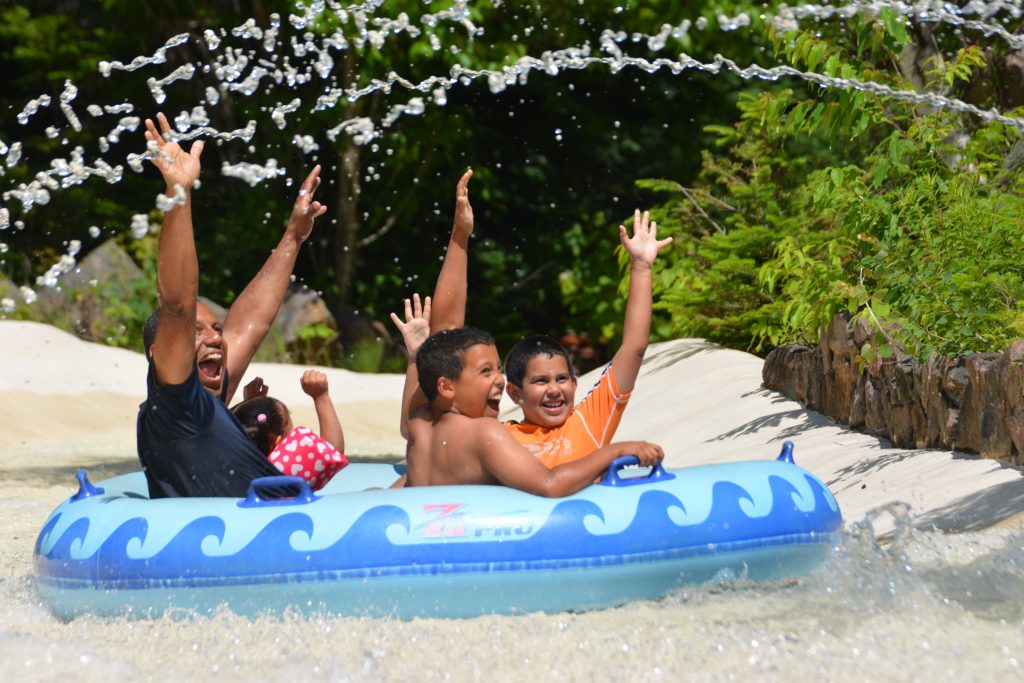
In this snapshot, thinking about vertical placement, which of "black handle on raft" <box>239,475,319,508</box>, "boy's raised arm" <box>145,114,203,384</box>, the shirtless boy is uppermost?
"boy's raised arm" <box>145,114,203,384</box>

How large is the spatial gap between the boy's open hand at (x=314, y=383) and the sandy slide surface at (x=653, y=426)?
1.88 metres

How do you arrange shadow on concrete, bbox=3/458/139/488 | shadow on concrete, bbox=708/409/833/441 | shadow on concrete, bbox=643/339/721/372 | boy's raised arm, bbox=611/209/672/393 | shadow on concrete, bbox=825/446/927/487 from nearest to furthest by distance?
boy's raised arm, bbox=611/209/672/393 < shadow on concrete, bbox=825/446/927/487 < shadow on concrete, bbox=708/409/833/441 < shadow on concrete, bbox=3/458/139/488 < shadow on concrete, bbox=643/339/721/372

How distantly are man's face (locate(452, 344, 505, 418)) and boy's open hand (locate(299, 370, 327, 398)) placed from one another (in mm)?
1137

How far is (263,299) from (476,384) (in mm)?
1216

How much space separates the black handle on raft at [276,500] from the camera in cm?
385

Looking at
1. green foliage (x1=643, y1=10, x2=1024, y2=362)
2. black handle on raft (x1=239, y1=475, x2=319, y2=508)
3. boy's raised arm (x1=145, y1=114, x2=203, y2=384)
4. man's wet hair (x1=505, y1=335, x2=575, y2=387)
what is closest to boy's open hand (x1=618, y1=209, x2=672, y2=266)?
man's wet hair (x1=505, y1=335, x2=575, y2=387)

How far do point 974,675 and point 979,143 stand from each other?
4110 millimetres

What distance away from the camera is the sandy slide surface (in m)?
5.08

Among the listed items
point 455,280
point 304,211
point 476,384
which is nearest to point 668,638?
point 476,384

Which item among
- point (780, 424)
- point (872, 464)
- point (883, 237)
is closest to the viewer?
point (872, 464)

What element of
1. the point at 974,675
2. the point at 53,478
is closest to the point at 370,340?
the point at 53,478

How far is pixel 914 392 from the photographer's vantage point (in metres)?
5.83

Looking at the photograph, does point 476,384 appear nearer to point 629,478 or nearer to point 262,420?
point 629,478

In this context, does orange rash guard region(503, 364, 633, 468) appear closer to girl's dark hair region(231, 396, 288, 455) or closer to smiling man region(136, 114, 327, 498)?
smiling man region(136, 114, 327, 498)
